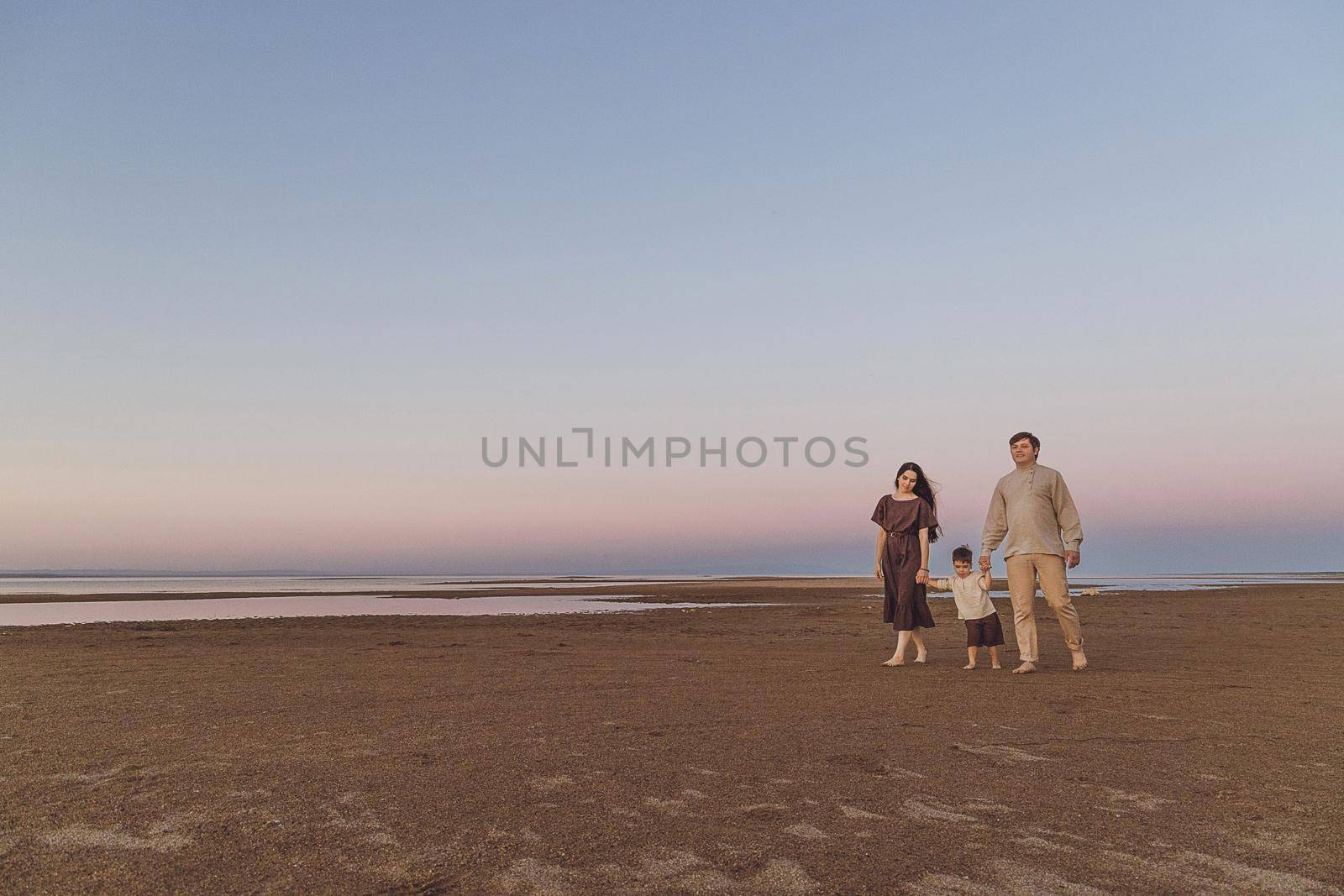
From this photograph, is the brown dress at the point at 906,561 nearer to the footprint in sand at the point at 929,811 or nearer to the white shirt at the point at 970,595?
the white shirt at the point at 970,595

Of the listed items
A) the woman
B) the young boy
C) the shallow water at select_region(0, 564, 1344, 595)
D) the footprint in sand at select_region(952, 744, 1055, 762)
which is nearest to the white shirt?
the young boy

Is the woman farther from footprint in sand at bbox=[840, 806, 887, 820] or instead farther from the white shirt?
footprint in sand at bbox=[840, 806, 887, 820]

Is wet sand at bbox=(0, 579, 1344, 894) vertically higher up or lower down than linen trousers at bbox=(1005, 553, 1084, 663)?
lower down

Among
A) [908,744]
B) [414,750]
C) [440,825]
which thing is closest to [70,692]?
[414,750]

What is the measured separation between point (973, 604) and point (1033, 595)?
0.75 metres

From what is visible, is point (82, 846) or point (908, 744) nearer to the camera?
point (82, 846)

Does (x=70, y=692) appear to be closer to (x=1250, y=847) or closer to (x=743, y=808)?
(x=743, y=808)

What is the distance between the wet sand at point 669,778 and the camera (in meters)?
2.93

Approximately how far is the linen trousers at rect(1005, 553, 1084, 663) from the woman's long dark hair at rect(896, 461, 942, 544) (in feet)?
2.63

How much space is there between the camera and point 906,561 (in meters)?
9.11

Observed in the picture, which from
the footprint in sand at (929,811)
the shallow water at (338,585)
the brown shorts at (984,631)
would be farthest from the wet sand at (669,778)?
the shallow water at (338,585)

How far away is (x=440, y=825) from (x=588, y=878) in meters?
0.87

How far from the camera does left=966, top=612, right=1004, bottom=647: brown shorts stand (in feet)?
28.8

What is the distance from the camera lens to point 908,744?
4.93 meters
